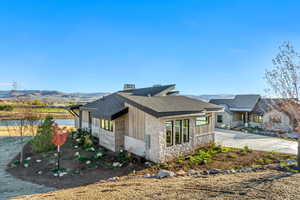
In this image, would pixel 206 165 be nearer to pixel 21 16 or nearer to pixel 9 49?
pixel 21 16

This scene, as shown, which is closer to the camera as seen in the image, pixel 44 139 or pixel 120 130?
pixel 120 130

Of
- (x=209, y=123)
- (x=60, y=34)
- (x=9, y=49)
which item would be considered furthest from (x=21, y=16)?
(x=209, y=123)

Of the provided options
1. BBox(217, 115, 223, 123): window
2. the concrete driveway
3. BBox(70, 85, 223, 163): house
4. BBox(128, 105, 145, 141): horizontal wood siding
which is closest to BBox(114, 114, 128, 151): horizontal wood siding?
BBox(70, 85, 223, 163): house

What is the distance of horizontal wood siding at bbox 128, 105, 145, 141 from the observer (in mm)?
9797

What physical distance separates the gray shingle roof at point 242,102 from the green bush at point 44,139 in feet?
73.7

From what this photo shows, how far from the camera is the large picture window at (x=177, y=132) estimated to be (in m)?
9.36

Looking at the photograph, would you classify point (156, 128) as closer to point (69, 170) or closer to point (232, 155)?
point (232, 155)

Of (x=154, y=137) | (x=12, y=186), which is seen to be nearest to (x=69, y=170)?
(x=12, y=186)

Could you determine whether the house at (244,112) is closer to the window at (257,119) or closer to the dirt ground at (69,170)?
the window at (257,119)

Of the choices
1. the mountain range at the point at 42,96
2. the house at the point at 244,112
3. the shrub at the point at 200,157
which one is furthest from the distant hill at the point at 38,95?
the house at the point at 244,112

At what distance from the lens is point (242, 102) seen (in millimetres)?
25594

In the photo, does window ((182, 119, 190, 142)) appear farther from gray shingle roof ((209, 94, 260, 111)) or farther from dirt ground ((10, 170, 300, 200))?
gray shingle roof ((209, 94, 260, 111))

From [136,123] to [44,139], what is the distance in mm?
6970

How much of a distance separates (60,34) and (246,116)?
25.8m
